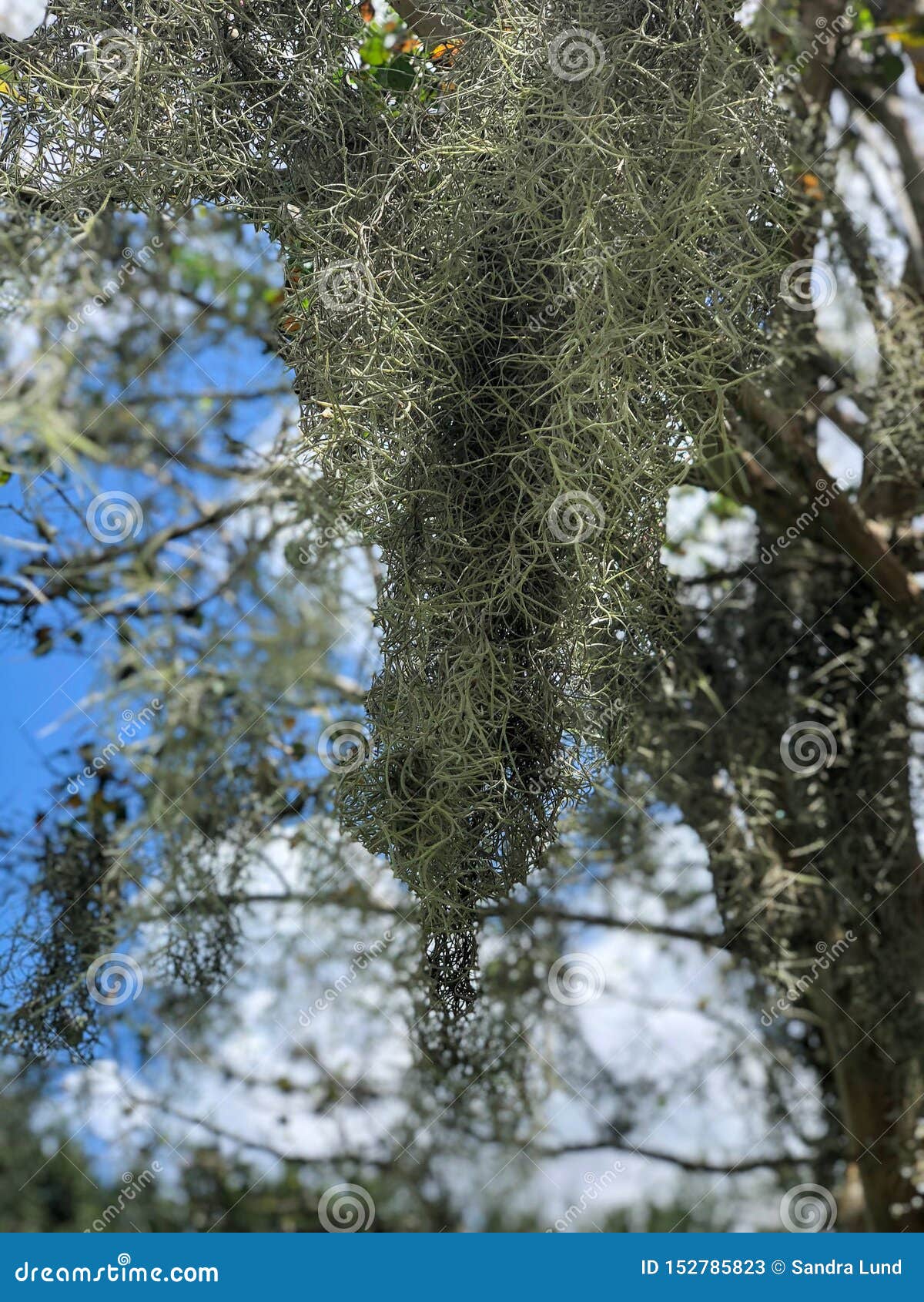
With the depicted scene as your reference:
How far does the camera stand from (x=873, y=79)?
2.32 metres

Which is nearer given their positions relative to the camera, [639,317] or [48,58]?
[639,317]

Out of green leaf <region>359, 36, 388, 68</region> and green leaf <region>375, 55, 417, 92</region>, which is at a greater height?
green leaf <region>359, 36, 388, 68</region>

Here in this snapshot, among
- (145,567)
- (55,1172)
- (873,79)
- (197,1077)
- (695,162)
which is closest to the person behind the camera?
(695,162)

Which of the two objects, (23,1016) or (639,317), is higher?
(639,317)

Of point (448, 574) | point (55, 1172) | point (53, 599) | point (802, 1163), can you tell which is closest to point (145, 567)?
point (53, 599)

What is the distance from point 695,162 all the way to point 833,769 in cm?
137

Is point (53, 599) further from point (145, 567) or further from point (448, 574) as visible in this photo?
point (448, 574)

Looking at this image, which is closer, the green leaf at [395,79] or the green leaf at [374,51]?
the green leaf at [395,79]

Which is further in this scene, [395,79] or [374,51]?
[374,51]

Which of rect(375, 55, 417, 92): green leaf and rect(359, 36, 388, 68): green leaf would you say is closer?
rect(375, 55, 417, 92): green leaf

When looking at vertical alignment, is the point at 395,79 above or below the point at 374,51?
below

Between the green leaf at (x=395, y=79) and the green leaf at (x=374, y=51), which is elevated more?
the green leaf at (x=374, y=51)

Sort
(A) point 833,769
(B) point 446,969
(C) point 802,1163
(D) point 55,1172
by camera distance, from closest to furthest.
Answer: (B) point 446,969
(A) point 833,769
(C) point 802,1163
(D) point 55,1172

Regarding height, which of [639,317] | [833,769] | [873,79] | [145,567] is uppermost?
[873,79]
